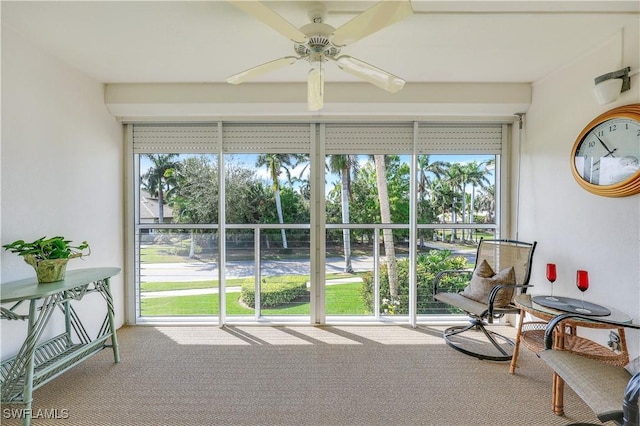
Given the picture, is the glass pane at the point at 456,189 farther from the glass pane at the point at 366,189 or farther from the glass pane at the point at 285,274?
the glass pane at the point at 285,274

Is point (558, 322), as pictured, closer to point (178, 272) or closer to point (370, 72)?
point (370, 72)

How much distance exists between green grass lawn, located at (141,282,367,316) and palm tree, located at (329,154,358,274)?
1.11 ft

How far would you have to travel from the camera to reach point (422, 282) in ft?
10.3

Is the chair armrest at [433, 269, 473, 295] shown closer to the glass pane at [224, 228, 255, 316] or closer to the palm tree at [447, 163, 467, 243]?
the palm tree at [447, 163, 467, 243]

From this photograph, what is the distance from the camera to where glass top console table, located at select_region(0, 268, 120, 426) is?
1.62 m

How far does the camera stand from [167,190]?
10.3ft

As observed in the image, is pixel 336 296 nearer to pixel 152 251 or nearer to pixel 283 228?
pixel 283 228

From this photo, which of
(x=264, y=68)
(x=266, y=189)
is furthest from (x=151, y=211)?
(x=264, y=68)

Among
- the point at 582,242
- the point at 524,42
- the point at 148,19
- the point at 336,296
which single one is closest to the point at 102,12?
the point at 148,19

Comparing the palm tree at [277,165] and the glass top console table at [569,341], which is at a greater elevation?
the palm tree at [277,165]

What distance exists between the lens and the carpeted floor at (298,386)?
173 centimetres

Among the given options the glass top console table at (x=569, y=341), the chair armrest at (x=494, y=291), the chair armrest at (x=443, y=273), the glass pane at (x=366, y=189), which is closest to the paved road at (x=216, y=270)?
the chair armrest at (x=443, y=273)

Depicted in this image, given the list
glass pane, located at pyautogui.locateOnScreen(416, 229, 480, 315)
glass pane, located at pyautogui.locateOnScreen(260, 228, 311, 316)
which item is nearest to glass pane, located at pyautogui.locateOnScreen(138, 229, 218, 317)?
glass pane, located at pyautogui.locateOnScreen(260, 228, 311, 316)

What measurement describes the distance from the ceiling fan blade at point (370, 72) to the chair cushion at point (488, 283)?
199 centimetres
